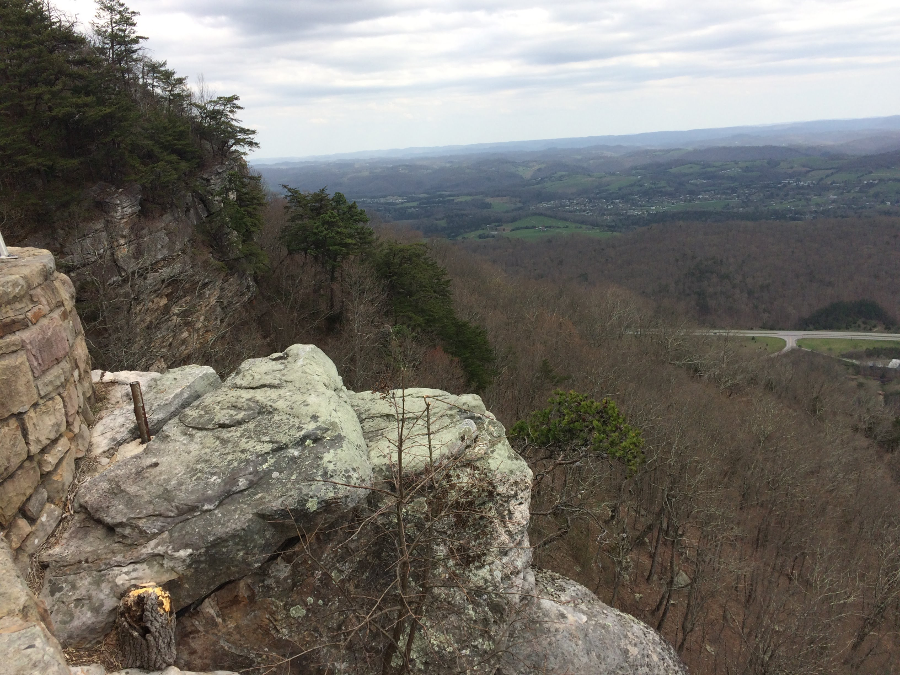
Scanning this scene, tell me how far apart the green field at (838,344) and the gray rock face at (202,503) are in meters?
73.1

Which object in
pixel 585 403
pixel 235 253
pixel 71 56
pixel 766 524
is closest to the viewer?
pixel 585 403

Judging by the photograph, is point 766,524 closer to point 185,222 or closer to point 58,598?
point 58,598

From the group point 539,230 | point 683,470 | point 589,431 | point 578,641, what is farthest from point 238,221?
point 539,230

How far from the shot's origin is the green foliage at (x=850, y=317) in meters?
74.3

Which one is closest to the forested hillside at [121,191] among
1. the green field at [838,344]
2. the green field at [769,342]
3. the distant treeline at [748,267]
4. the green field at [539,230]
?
the distant treeline at [748,267]

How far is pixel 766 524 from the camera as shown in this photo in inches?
841

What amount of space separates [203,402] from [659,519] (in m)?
16.0

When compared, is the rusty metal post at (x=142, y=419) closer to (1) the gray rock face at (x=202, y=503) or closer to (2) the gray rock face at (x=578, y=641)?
(1) the gray rock face at (x=202, y=503)

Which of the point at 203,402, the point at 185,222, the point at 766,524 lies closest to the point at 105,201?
the point at 185,222

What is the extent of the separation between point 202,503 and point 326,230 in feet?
67.0

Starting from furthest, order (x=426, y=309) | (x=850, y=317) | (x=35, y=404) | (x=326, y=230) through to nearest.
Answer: (x=850, y=317) < (x=426, y=309) < (x=326, y=230) < (x=35, y=404)

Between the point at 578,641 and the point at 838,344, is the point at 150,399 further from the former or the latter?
the point at 838,344

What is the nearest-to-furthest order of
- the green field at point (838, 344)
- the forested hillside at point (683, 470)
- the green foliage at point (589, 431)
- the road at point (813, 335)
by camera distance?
1. the green foliage at point (589, 431)
2. the forested hillside at point (683, 470)
3. the green field at point (838, 344)
4. the road at point (813, 335)

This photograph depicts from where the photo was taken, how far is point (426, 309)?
83.7 feet
